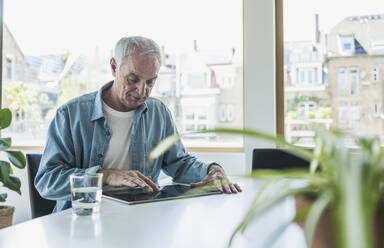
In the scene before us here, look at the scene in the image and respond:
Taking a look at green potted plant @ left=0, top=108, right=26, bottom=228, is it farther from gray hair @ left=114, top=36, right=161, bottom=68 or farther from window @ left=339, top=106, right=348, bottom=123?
window @ left=339, top=106, right=348, bottom=123

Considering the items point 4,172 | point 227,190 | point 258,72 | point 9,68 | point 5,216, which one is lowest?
point 5,216

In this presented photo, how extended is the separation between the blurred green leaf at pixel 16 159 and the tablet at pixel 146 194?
1.74 meters

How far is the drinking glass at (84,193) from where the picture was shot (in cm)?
109

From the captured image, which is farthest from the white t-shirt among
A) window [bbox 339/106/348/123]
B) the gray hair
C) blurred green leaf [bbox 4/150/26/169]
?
window [bbox 339/106/348/123]

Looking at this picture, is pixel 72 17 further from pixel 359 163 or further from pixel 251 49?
pixel 359 163

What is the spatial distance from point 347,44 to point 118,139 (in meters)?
1.97

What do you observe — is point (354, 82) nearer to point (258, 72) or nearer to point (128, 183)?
point (258, 72)

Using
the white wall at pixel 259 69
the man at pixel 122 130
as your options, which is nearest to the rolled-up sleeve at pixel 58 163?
the man at pixel 122 130

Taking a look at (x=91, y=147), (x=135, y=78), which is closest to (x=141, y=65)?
(x=135, y=78)

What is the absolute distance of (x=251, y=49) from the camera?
10.1 ft

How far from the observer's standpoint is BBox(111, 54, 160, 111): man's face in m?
1.83

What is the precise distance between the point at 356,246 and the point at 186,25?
3.21 meters

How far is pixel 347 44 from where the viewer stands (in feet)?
9.98

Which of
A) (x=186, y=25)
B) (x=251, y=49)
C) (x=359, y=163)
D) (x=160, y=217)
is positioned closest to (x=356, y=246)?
(x=359, y=163)
